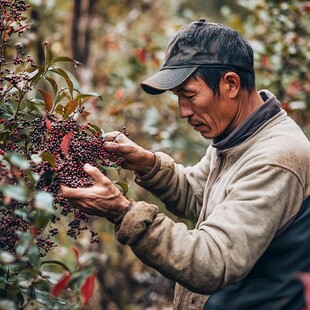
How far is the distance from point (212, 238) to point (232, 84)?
0.69 metres

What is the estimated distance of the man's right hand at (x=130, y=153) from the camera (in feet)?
9.19

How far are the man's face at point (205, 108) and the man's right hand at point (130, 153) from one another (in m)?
0.32

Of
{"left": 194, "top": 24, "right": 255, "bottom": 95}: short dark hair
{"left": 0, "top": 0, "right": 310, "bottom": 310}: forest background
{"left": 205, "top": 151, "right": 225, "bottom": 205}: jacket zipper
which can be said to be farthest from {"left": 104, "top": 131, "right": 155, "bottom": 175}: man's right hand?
{"left": 0, "top": 0, "right": 310, "bottom": 310}: forest background

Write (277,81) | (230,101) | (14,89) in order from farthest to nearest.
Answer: (277,81) < (230,101) < (14,89)

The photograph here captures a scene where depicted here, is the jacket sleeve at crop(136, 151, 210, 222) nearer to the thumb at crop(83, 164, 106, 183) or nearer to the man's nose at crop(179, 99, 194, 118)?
the man's nose at crop(179, 99, 194, 118)

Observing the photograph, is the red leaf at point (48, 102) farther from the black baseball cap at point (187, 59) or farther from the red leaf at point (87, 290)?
the red leaf at point (87, 290)

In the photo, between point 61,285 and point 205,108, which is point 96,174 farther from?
point 205,108

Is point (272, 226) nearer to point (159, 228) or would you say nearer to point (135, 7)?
point (159, 228)

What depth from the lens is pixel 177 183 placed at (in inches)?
126

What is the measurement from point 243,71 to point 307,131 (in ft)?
10.2

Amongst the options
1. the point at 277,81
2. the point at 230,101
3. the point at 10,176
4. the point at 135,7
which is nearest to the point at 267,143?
the point at 230,101

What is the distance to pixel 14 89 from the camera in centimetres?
249

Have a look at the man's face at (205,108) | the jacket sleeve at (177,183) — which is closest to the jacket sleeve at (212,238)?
the man's face at (205,108)

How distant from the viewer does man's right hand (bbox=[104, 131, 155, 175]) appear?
280 cm
